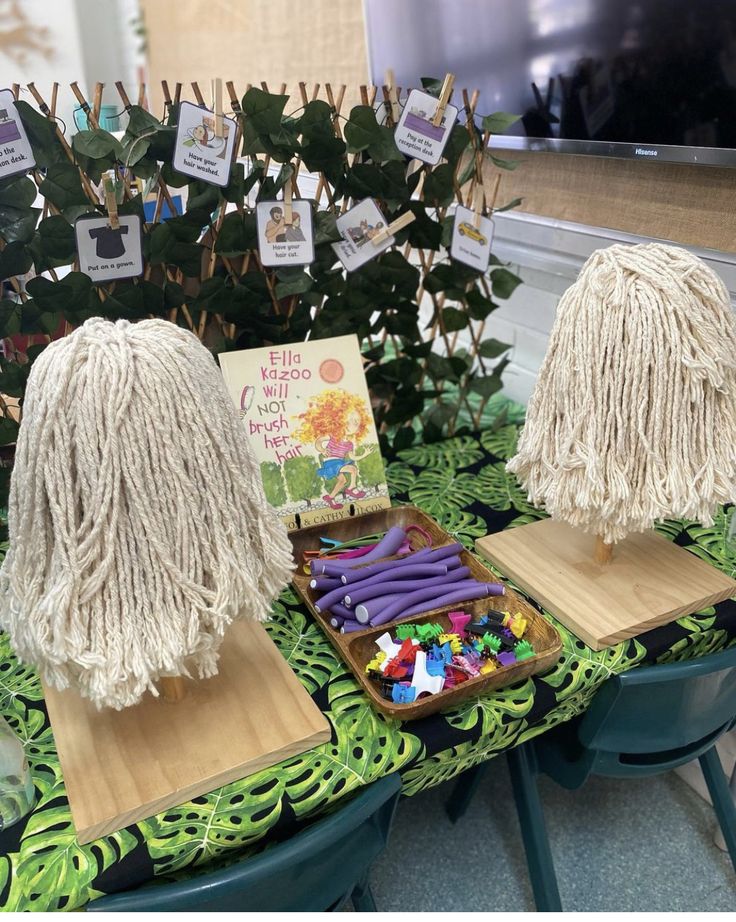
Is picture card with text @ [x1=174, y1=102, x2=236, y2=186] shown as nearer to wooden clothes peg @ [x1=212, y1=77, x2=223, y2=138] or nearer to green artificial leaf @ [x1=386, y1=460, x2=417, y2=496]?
wooden clothes peg @ [x1=212, y1=77, x2=223, y2=138]

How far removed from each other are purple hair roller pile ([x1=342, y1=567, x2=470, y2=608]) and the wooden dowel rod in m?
0.19

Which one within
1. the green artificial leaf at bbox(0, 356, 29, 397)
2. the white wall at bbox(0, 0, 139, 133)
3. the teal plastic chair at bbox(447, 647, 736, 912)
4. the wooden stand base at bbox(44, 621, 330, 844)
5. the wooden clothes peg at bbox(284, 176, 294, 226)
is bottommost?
the teal plastic chair at bbox(447, 647, 736, 912)

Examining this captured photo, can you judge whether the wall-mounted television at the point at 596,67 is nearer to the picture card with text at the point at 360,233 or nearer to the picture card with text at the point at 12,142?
the picture card with text at the point at 360,233

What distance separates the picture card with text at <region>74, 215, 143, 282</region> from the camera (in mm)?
930

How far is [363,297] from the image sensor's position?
117 cm

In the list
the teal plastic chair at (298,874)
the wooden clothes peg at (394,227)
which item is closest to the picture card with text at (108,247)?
the wooden clothes peg at (394,227)

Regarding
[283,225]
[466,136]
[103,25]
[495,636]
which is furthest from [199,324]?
[103,25]

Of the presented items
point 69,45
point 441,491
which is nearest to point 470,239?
point 441,491

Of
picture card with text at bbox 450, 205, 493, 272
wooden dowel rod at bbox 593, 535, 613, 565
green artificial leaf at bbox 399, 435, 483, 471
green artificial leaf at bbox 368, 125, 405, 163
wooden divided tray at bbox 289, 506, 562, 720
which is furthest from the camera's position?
green artificial leaf at bbox 399, 435, 483, 471

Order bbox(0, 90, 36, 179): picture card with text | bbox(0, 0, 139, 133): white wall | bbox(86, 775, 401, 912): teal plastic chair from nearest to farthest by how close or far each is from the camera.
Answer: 1. bbox(86, 775, 401, 912): teal plastic chair
2. bbox(0, 90, 36, 179): picture card with text
3. bbox(0, 0, 139, 133): white wall

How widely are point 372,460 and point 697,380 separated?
0.49 metres

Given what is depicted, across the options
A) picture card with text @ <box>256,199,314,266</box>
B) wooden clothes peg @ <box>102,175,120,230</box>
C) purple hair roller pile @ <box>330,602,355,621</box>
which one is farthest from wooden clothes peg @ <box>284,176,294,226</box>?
purple hair roller pile @ <box>330,602,355,621</box>

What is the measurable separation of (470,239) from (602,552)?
0.58m

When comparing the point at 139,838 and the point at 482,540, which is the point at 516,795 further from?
the point at 139,838
